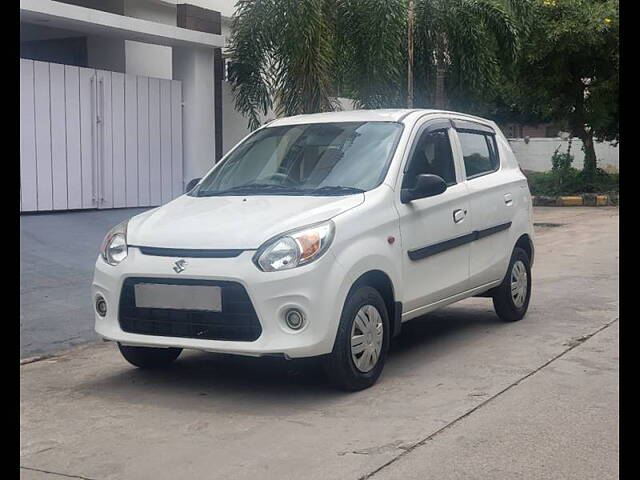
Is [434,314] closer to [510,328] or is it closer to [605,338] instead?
[510,328]

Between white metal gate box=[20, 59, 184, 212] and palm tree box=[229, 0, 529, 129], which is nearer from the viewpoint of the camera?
white metal gate box=[20, 59, 184, 212]

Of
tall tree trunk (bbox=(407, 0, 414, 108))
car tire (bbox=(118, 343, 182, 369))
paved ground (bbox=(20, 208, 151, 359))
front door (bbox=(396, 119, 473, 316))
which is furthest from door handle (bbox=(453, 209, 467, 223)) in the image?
tall tree trunk (bbox=(407, 0, 414, 108))

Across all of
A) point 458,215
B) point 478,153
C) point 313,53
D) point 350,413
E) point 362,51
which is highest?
point 362,51

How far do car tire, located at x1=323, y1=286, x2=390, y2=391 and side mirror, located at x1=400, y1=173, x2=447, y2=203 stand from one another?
2.58 feet

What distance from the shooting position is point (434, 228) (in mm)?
6652

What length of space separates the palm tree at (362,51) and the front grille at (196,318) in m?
6.62

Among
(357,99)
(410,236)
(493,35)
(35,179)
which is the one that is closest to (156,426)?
(410,236)

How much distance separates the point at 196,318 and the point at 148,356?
3.37 feet

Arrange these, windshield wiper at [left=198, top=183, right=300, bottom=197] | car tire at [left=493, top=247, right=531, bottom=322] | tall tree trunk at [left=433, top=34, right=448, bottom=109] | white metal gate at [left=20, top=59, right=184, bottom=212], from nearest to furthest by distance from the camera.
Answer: windshield wiper at [left=198, top=183, right=300, bottom=197], car tire at [left=493, top=247, right=531, bottom=322], white metal gate at [left=20, top=59, right=184, bottom=212], tall tree trunk at [left=433, top=34, right=448, bottom=109]

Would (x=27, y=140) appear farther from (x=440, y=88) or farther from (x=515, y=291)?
(x=515, y=291)

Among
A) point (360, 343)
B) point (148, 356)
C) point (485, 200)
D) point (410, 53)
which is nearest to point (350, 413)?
point (360, 343)

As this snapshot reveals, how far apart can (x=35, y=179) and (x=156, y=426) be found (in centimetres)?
706

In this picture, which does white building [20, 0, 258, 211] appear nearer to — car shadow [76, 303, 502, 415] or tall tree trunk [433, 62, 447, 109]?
tall tree trunk [433, 62, 447, 109]

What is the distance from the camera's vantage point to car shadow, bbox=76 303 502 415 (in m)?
5.67
